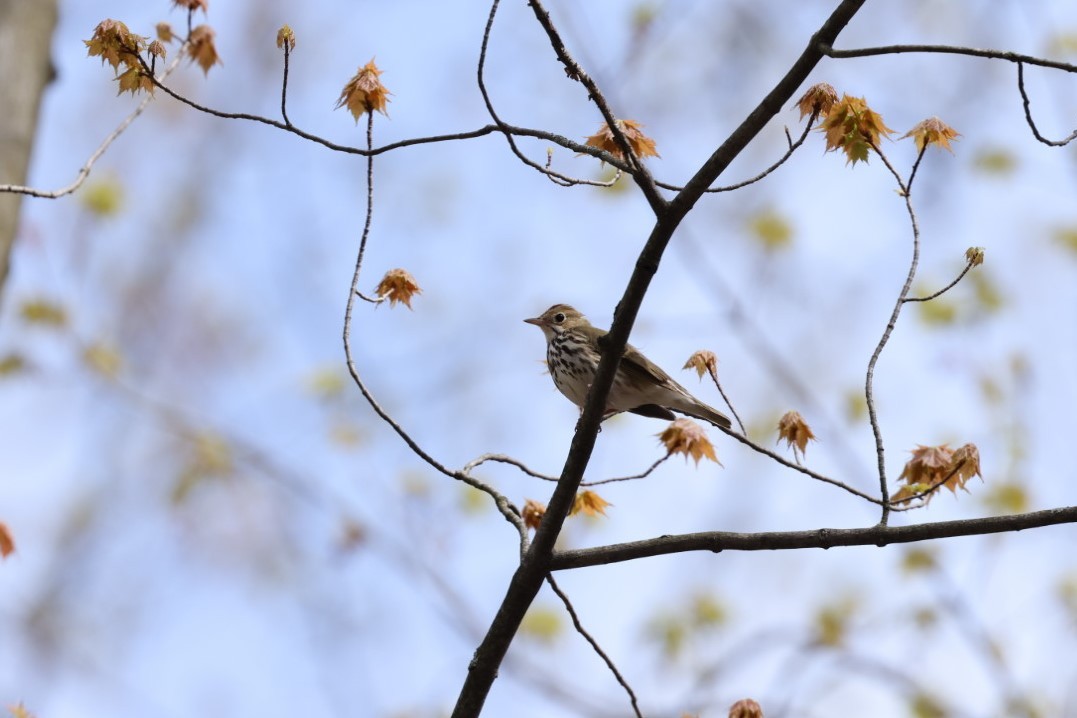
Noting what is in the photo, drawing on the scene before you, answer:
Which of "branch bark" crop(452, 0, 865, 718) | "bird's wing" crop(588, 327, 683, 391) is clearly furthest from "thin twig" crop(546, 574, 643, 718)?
"bird's wing" crop(588, 327, 683, 391)

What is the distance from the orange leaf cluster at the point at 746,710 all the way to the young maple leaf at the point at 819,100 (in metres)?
1.88

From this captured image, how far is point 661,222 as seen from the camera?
10.2ft

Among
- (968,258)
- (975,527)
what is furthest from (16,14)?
(975,527)

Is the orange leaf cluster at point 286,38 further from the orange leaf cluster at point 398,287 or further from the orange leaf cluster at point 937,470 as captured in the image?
the orange leaf cluster at point 937,470

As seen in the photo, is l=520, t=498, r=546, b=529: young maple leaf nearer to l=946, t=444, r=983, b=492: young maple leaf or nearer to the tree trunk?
l=946, t=444, r=983, b=492: young maple leaf

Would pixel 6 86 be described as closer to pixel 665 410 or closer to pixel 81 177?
pixel 81 177

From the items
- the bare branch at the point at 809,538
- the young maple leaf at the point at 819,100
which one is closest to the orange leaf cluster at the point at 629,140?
the young maple leaf at the point at 819,100

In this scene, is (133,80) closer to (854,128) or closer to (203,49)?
(203,49)

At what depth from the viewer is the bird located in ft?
17.7

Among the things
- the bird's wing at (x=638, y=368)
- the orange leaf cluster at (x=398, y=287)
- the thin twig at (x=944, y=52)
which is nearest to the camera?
the thin twig at (x=944, y=52)

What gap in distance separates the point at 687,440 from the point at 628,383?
1.34 m

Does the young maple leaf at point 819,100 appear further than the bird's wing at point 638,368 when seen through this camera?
No

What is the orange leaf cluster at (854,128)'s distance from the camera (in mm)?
3615

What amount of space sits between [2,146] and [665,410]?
3.16m
